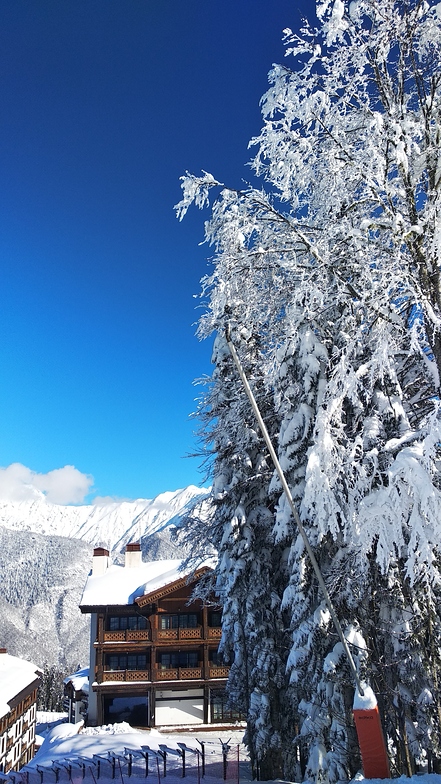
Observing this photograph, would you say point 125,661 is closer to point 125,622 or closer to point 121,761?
point 125,622

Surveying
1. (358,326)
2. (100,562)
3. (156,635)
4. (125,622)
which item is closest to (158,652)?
(156,635)

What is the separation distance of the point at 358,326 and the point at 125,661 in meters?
28.2

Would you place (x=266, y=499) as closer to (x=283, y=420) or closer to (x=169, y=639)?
(x=283, y=420)

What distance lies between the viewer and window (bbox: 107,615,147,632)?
3080cm

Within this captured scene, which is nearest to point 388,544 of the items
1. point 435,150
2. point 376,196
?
point 376,196

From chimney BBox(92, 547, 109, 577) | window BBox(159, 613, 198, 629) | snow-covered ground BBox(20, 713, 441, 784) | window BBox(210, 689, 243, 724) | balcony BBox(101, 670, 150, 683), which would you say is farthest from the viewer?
chimney BBox(92, 547, 109, 577)

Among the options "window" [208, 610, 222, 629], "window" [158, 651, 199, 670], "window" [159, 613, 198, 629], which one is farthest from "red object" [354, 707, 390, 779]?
"window" [158, 651, 199, 670]

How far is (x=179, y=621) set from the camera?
3114cm

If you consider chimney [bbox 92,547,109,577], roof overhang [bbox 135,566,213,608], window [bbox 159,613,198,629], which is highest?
chimney [bbox 92,547,109,577]

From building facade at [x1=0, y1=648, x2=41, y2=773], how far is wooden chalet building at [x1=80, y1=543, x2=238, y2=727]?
1061 centimetres

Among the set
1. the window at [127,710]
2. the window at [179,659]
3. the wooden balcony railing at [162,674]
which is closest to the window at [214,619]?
the window at [179,659]

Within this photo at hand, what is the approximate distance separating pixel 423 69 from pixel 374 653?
9.68m

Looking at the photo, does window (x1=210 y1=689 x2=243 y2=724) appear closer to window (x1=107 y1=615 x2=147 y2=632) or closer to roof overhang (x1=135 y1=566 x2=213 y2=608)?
window (x1=107 y1=615 x2=147 y2=632)

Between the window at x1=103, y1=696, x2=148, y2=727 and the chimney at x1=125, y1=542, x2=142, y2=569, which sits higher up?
the chimney at x1=125, y1=542, x2=142, y2=569
